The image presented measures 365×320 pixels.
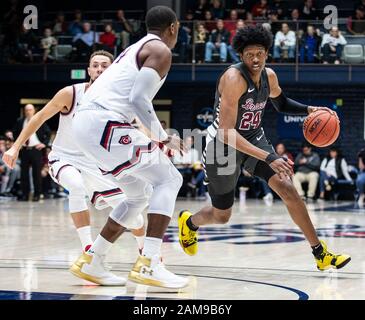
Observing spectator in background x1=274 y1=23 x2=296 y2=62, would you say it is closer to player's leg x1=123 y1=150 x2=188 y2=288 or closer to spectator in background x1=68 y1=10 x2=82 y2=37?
spectator in background x1=68 y1=10 x2=82 y2=37

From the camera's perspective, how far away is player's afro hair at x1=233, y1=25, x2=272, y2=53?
6.81m

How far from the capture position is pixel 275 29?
63.5 feet

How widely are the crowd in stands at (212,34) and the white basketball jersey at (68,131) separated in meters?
11.6

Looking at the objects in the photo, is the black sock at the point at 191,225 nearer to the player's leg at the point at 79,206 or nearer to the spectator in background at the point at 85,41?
the player's leg at the point at 79,206

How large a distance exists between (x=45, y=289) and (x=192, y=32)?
1448 cm

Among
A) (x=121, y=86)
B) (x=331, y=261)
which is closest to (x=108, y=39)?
(x=331, y=261)

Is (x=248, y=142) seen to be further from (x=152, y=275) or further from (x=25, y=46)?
(x=25, y=46)

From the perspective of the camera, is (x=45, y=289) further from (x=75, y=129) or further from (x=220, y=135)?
(x=220, y=135)

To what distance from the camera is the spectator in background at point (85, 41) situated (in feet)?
66.7

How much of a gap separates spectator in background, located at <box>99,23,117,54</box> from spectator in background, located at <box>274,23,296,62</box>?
3649mm

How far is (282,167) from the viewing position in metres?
6.38

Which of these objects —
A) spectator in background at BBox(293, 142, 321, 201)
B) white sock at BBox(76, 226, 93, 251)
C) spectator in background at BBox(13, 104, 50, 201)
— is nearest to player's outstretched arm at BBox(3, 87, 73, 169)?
white sock at BBox(76, 226, 93, 251)

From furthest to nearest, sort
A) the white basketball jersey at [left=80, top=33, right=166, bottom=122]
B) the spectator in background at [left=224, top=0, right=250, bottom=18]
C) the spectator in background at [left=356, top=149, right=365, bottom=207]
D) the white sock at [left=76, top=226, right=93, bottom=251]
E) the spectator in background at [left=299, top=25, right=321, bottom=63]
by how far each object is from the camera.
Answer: the spectator in background at [left=224, top=0, right=250, bottom=18]
the spectator in background at [left=299, top=25, right=321, bottom=63]
the spectator in background at [left=356, top=149, right=365, bottom=207]
the white sock at [left=76, top=226, right=93, bottom=251]
the white basketball jersey at [left=80, top=33, right=166, bottom=122]

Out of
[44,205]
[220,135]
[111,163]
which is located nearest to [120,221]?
[111,163]
